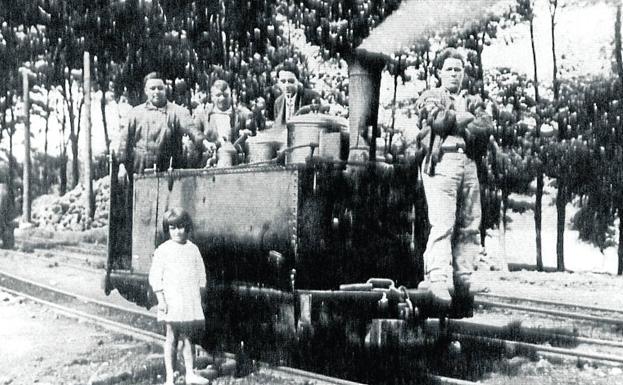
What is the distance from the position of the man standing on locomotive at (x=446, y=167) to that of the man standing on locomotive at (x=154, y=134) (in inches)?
88.9

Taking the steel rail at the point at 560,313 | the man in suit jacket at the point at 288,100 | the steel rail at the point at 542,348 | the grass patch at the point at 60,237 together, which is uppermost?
the man in suit jacket at the point at 288,100

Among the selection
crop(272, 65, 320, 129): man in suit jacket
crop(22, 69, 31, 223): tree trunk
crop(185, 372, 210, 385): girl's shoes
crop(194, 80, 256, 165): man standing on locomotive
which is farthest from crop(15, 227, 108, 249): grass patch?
crop(185, 372, 210, 385): girl's shoes

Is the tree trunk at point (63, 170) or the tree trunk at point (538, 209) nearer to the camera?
the tree trunk at point (538, 209)

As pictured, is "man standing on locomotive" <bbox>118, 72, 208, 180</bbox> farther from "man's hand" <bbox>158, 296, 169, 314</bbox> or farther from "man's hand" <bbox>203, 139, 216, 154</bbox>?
"man's hand" <bbox>158, 296, 169, 314</bbox>

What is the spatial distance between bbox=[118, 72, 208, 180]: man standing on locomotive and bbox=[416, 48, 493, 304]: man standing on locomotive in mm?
2258

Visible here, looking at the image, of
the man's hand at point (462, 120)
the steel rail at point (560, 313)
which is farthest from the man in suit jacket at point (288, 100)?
the steel rail at point (560, 313)

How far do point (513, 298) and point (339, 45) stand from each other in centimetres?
374

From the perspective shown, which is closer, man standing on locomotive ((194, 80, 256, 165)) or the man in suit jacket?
the man in suit jacket

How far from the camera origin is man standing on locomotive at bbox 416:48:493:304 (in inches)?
208

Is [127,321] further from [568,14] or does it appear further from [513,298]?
[568,14]

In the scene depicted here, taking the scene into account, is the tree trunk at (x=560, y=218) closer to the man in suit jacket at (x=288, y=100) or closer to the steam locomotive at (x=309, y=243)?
the steam locomotive at (x=309, y=243)

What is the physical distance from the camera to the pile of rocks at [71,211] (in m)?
18.6

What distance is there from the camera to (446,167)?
5383 millimetres

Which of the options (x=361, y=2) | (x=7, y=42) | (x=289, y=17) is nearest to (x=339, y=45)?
(x=361, y=2)
